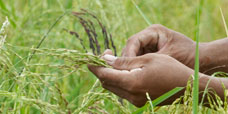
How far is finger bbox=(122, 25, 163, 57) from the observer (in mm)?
1594

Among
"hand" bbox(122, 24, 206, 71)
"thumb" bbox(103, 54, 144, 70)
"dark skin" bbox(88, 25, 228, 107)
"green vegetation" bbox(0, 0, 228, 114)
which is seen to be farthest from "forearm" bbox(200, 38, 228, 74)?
"thumb" bbox(103, 54, 144, 70)

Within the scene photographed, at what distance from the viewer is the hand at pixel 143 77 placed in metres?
1.30

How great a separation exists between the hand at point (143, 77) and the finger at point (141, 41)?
8.1 inches

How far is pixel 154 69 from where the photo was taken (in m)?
1.31

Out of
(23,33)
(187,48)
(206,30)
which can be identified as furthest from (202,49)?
(206,30)

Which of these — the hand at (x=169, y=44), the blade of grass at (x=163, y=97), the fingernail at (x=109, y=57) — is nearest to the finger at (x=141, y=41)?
the hand at (x=169, y=44)

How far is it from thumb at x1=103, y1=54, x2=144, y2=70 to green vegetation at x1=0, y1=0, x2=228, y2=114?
33 mm

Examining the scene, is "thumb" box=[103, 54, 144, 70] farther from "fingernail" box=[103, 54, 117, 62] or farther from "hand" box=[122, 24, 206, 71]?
"hand" box=[122, 24, 206, 71]

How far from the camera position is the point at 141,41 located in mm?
1697

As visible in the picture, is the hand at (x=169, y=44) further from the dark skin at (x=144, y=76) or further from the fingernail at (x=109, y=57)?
the fingernail at (x=109, y=57)

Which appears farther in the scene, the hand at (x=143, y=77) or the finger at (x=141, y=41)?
the finger at (x=141, y=41)

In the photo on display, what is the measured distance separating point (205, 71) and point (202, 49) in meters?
0.10

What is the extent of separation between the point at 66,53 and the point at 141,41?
540mm

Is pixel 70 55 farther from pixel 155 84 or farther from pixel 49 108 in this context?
pixel 155 84
